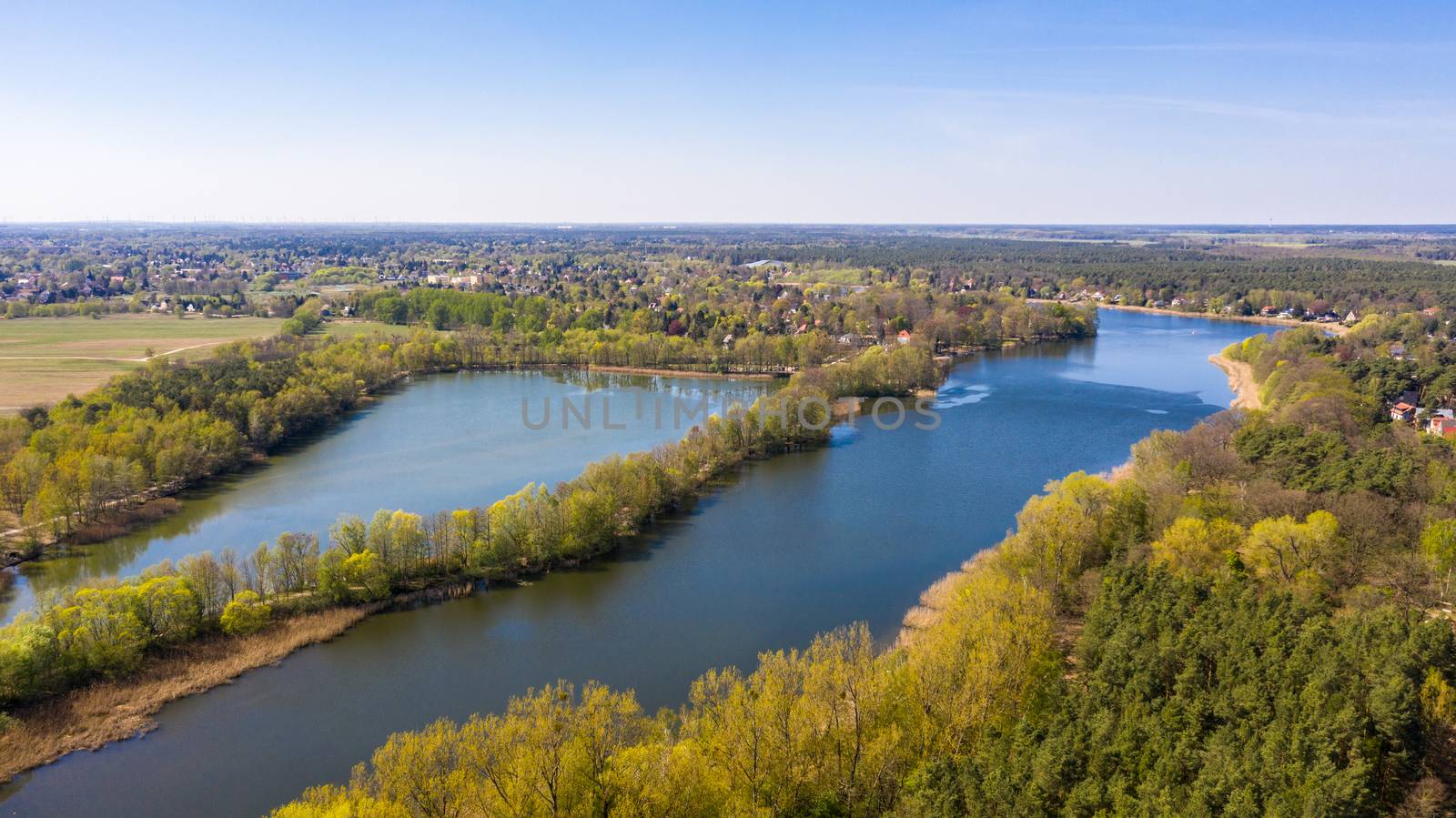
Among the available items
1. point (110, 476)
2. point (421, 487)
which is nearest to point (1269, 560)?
point (421, 487)

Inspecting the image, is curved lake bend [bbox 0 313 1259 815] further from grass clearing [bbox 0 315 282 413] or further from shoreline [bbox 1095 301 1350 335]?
shoreline [bbox 1095 301 1350 335]

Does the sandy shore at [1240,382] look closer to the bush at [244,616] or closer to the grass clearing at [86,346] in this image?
the bush at [244,616]

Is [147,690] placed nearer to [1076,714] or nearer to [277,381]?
[1076,714]

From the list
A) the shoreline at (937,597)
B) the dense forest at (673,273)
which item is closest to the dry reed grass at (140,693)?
the shoreline at (937,597)

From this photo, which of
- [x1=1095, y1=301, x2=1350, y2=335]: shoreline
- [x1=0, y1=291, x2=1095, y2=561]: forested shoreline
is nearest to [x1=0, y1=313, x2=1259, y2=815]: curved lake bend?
[x1=0, y1=291, x2=1095, y2=561]: forested shoreline

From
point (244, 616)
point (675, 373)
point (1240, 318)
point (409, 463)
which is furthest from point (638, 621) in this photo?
point (1240, 318)
